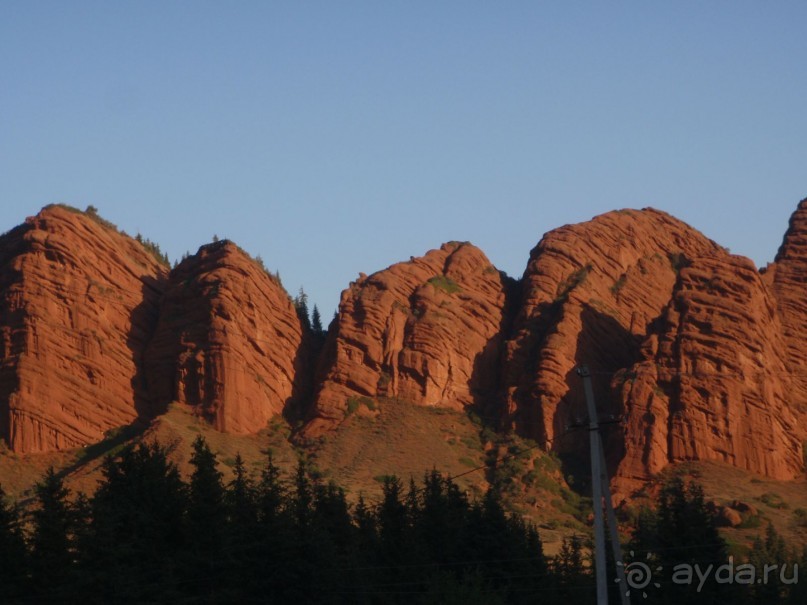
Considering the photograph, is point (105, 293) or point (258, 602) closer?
point (258, 602)

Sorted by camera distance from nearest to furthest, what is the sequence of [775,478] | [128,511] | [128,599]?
[128,599], [128,511], [775,478]

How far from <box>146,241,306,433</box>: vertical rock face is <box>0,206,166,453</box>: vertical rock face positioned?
9.37ft

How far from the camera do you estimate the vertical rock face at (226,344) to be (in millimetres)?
148000

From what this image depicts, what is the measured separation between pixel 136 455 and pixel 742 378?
66.1 m

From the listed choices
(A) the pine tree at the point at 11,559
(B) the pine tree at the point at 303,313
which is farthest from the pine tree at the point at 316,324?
(A) the pine tree at the point at 11,559

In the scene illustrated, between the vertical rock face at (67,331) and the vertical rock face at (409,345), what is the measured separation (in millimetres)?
16890

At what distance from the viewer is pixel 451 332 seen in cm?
15488

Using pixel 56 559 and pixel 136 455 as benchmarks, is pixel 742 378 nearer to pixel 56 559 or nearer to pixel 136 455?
pixel 136 455

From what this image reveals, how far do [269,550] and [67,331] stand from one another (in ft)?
234

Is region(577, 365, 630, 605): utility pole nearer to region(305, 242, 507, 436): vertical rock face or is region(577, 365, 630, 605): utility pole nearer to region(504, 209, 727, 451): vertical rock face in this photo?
region(504, 209, 727, 451): vertical rock face

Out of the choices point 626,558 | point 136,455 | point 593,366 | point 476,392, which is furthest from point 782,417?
point 136,455

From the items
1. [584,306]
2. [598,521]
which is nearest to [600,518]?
[598,521]

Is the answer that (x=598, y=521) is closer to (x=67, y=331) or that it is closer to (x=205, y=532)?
(x=205, y=532)

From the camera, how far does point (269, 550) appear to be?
82250mm
